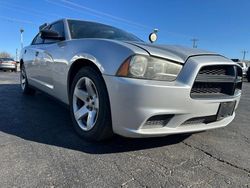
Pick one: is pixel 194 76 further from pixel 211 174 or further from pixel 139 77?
pixel 211 174

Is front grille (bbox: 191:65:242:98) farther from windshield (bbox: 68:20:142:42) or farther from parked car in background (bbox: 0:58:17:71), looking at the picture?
parked car in background (bbox: 0:58:17:71)

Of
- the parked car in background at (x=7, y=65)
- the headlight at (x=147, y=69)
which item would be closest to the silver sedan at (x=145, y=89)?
the headlight at (x=147, y=69)

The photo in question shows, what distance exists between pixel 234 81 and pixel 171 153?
1.03 m

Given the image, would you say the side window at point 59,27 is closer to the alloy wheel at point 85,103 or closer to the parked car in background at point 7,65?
the alloy wheel at point 85,103

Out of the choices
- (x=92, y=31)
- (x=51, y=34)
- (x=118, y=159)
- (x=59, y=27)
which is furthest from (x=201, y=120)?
(x=59, y=27)

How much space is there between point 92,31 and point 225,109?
208 centimetres

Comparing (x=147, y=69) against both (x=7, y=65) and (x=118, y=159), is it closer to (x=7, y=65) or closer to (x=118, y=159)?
(x=118, y=159)

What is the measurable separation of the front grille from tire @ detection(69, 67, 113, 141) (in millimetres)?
852

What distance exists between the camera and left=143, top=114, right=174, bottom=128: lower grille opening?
7.62ft

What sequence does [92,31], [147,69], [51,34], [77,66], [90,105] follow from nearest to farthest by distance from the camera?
[147,69] → [90,105] → [77,66] → [51,34] → [92,31]

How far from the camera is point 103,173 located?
81.9 inches

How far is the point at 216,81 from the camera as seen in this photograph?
2559 mm

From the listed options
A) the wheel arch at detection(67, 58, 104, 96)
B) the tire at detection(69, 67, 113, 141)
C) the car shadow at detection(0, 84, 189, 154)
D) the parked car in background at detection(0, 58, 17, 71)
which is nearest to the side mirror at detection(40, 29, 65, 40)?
the wheel arch at detection(67, 58, 104, 96)

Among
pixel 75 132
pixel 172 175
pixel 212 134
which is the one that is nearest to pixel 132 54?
pixel 172 175
